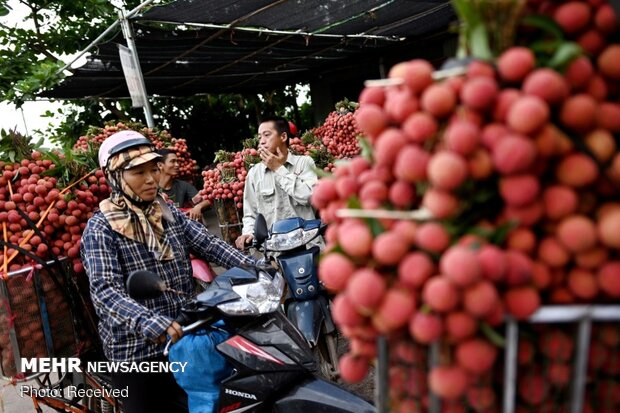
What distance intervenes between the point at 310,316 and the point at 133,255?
3.68 feet

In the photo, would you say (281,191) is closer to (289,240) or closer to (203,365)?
(289,240)

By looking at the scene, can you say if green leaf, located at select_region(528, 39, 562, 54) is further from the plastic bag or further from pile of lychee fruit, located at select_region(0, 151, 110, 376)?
pile of lychee fruit, located at select_region(0, 151, 110, 376)

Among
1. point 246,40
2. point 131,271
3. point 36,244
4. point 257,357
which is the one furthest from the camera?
point 246,40

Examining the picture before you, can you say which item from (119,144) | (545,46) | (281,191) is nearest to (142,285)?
(119,144)

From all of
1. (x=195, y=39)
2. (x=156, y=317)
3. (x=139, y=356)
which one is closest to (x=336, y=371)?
(x=139, y=356)

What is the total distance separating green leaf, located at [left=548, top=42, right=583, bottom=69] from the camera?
2.29 ft

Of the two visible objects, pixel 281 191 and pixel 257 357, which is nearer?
pixel 257 357

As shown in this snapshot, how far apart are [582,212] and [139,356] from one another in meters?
2.06

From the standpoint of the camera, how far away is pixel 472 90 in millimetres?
718

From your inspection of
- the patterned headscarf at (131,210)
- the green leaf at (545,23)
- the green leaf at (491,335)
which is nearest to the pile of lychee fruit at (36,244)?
the patterned headscarf at (131,210)

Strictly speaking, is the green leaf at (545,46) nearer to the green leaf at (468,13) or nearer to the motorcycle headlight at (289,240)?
the green leaf at (468,13)

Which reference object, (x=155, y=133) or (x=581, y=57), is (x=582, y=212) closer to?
(x=581, y=57)

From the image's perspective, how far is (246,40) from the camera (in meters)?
7.02

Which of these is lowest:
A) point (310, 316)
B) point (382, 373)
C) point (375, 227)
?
point (310, 316)
